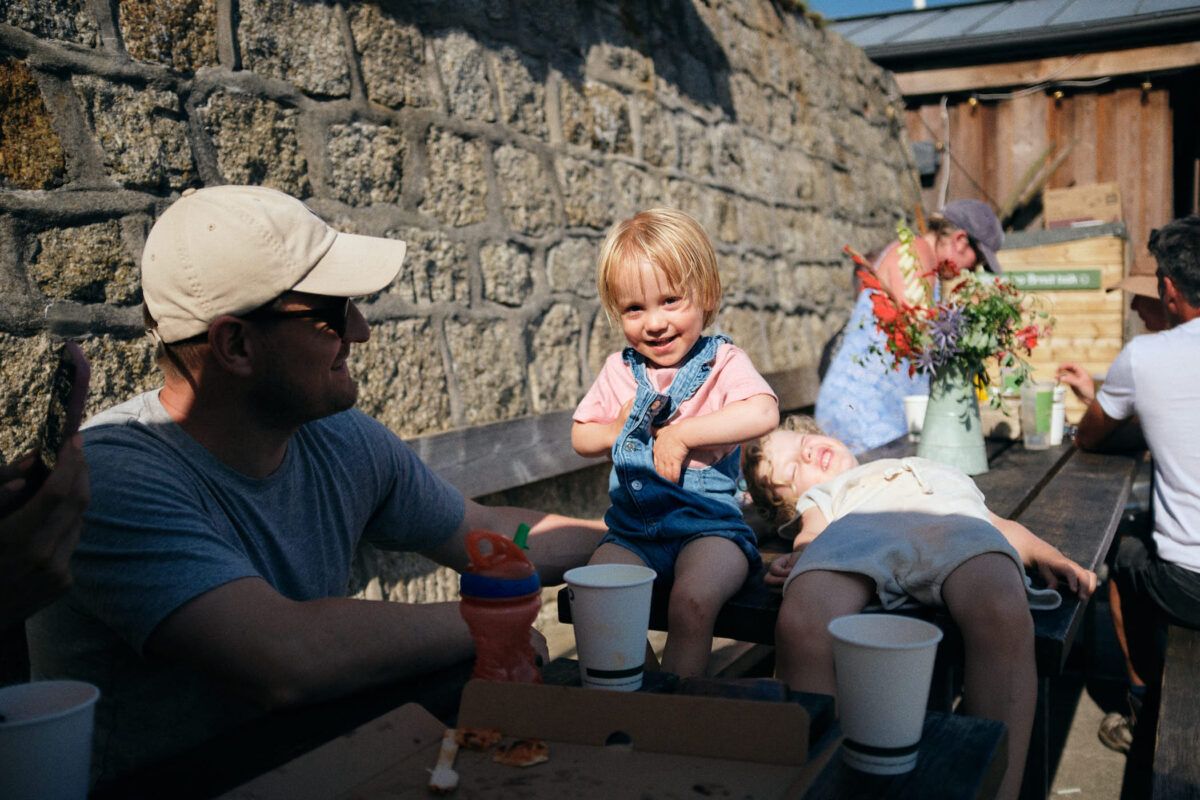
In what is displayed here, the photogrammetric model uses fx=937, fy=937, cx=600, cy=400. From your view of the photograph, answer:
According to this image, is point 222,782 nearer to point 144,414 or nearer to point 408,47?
point 144,414

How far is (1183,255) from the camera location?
3.35 m

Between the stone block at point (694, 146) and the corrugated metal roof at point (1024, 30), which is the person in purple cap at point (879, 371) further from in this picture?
the corrugated metal roof at point (1024, 30)

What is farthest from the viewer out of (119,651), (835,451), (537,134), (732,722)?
(537,134)

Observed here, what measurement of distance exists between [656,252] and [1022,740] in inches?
52.5

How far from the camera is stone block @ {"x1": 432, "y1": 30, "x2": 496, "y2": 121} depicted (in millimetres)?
3654

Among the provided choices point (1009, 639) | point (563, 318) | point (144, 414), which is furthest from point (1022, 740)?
point (563, 318)

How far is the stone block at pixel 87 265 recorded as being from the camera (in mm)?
2332

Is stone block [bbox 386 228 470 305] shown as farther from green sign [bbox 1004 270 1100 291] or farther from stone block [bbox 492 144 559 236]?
green sign [bbox 1004 270 1100 291]

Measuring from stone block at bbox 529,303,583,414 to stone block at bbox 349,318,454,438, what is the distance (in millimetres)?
570

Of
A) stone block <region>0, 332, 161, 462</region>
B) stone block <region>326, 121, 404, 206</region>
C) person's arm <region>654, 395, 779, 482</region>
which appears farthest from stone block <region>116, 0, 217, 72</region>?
person's arm <region>654, 395, 779, 482</region>

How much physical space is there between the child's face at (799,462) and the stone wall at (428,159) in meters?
1.32

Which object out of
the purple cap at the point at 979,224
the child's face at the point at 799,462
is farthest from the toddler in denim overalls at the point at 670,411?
the purple cap at the point at 979,224

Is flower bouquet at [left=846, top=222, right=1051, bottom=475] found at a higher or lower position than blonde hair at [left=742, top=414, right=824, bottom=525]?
higher

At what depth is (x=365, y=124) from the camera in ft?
10.9
